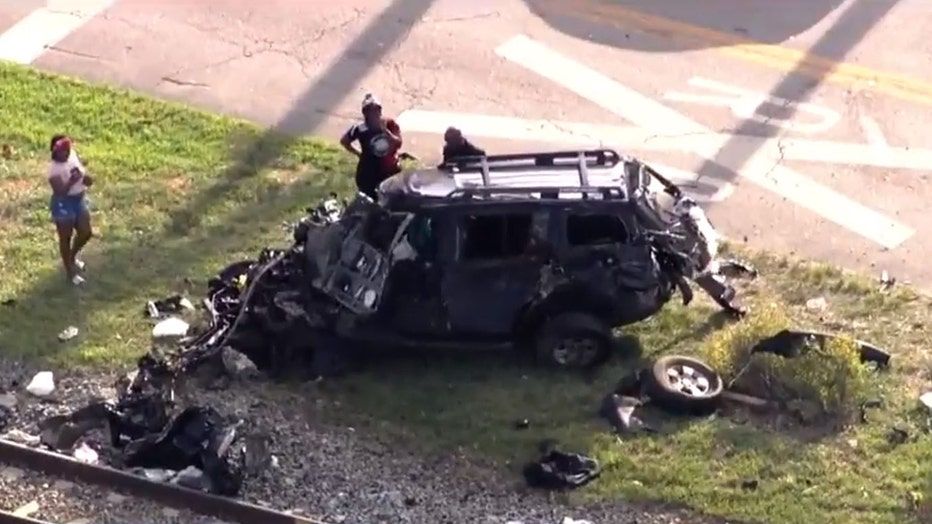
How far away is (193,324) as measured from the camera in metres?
16.2

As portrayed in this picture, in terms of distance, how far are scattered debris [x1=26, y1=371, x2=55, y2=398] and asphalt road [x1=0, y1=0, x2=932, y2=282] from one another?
16.5 feet

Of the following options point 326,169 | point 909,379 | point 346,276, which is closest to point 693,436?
point 909,379

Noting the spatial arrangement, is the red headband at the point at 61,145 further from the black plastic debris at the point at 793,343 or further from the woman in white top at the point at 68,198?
the black plastic debris at the point at 793,343

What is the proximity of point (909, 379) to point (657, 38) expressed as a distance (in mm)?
6684

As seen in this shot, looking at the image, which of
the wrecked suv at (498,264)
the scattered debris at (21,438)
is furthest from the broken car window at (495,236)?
the scattered debris at (21,438)

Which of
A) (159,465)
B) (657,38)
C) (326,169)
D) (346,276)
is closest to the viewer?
(159,465)

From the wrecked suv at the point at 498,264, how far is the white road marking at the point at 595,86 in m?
4.28

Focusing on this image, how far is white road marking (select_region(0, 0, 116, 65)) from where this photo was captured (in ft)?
69.4

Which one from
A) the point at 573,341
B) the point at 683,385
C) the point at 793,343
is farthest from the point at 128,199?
the point at 793,343

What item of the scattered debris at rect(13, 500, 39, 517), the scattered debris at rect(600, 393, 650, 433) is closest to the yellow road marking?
the scattered debris at rect(600, 393, 650, 433)

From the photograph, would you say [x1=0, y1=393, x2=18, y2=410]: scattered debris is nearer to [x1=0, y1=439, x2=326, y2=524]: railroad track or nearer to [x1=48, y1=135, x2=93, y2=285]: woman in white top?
[x1=0, y1=439, x2=326, y2=524]: railroad track

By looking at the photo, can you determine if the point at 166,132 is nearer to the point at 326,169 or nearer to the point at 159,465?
the point at 326,169

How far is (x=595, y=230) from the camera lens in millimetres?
15250

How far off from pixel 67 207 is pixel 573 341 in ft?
14.7
